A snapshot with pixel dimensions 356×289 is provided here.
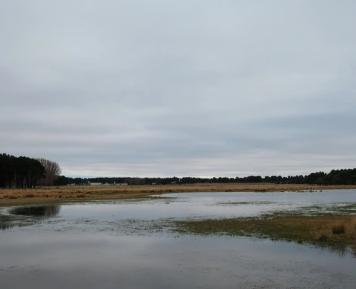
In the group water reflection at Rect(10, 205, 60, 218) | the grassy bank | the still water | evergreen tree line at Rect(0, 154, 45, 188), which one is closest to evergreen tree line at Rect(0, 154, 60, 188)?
evergreen tree line at Rect(0, 154, 45, 188)

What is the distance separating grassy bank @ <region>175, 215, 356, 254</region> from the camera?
22.1m

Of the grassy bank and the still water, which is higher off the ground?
the grassy bank

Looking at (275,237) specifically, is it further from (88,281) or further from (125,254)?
(88,281)

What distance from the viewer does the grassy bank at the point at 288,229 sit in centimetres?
2208

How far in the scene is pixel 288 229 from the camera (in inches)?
1040

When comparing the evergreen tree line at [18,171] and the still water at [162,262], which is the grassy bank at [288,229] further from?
the evergreen tree line at [18,171]

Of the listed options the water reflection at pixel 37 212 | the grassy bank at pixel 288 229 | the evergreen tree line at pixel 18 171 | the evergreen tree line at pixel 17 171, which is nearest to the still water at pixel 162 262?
the grassy bank at pixel 288 229

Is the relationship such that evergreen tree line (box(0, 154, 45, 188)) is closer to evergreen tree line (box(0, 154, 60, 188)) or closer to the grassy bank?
evergreen tree line (box(0, 154, 60, 188))

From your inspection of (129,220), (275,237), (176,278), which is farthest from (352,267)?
(129,220)

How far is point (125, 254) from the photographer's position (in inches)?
758

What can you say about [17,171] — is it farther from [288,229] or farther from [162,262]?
[162,262]

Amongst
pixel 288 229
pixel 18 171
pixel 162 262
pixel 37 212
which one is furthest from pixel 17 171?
pixel 162 262

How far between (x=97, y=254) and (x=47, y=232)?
8.54 meters

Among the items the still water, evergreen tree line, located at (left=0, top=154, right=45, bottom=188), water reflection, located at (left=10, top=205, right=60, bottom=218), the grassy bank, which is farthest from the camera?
evergreen tree line, located at (left=0, top=154, right=45, bottom=188)
